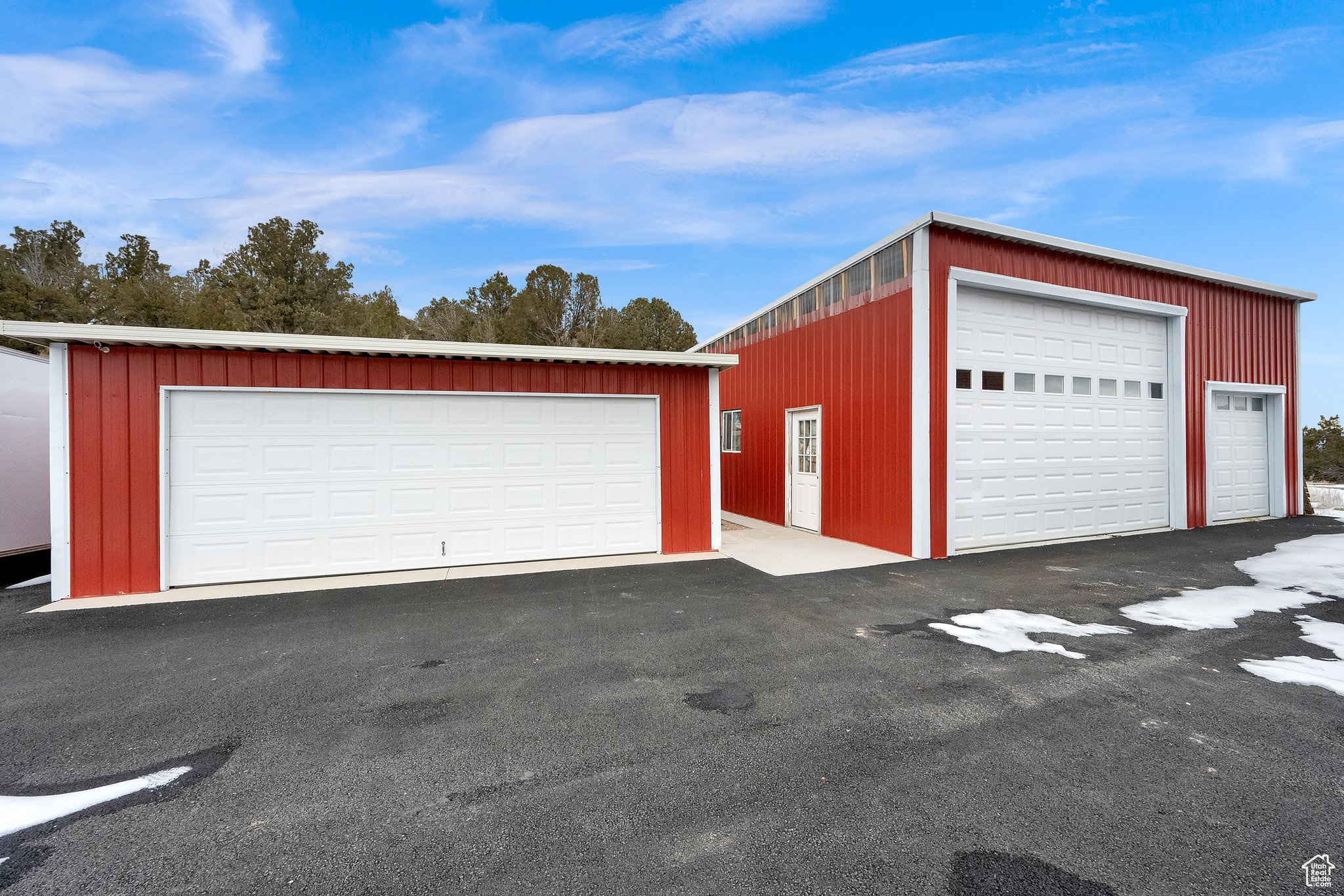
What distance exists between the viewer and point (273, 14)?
7.91 m

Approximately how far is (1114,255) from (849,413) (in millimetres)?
4398

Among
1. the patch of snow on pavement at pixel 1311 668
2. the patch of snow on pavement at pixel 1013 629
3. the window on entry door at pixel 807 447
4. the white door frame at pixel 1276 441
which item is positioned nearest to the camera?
the patch of snow on pavement at pixel 1311 668

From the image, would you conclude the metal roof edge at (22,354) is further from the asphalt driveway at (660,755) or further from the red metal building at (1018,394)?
the red metal building at (1018,394)

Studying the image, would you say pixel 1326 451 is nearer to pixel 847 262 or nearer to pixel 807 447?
pixel 807 447

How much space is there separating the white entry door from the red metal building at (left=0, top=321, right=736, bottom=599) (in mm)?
2283

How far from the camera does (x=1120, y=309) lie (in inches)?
316

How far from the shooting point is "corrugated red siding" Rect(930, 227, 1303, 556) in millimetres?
6625

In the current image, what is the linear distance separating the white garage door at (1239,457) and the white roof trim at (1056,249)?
1.88 meters

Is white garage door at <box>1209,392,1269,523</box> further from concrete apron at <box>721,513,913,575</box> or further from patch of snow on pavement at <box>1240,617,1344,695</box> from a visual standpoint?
patch of snow on pavement at <box>1240,617,1344,695</box>

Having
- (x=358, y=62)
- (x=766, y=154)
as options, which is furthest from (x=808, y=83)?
(x=358, y=62)

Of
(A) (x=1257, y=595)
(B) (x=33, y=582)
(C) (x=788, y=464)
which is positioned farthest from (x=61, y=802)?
(C) (x=788, y=464)

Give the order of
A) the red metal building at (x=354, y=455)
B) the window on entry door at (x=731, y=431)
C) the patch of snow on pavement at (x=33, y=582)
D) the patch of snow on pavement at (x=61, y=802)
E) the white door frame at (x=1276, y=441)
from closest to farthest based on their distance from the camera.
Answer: the patch of snow on pavement at (x=61, y=802), the red metal building at (x=354, y=455), the patch of snow on pavement at (x=33, y=582), the white door frame at (x=1276, y=441), the window on entry door at (x=731, y=431)

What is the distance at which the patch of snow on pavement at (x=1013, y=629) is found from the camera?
3.64m

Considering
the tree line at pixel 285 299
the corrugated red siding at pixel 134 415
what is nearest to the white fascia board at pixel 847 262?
the corrugated red siding at pixel 134 415
